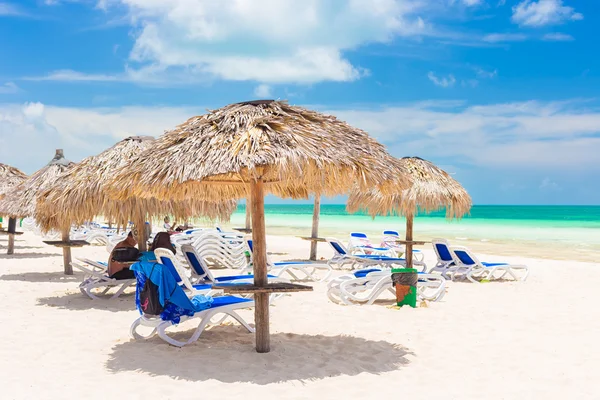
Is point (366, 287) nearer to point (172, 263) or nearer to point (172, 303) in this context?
point (172, 263)

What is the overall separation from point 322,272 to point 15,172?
9.05m

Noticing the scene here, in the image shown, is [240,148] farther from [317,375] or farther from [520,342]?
[520,342]

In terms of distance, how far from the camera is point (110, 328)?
6.06 m

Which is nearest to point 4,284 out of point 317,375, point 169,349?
point 169,349

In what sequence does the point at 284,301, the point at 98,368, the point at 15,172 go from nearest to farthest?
the point at 98,368, the point at 284,301, the point at 15,172

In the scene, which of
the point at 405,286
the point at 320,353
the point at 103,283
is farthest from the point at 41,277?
the point at 320,353

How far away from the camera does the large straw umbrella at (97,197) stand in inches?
298

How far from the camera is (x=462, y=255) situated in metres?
10.6

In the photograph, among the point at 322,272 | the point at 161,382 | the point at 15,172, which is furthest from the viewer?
the point at 15,172

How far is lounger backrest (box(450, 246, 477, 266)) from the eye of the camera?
10500 millimetres

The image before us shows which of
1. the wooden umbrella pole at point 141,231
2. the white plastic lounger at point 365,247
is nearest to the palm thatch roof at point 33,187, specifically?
the wooden umbrella pole at point 141,231

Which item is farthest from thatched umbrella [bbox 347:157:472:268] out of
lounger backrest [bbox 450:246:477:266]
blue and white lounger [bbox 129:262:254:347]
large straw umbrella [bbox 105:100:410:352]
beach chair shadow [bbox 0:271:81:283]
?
blue and white lounger [bbox 129:262:254:347]

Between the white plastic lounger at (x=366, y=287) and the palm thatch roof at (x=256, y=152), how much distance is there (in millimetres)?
2664

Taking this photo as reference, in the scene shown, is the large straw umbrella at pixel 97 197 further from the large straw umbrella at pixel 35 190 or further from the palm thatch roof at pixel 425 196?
the palm thatch roof at pixel 425 196
